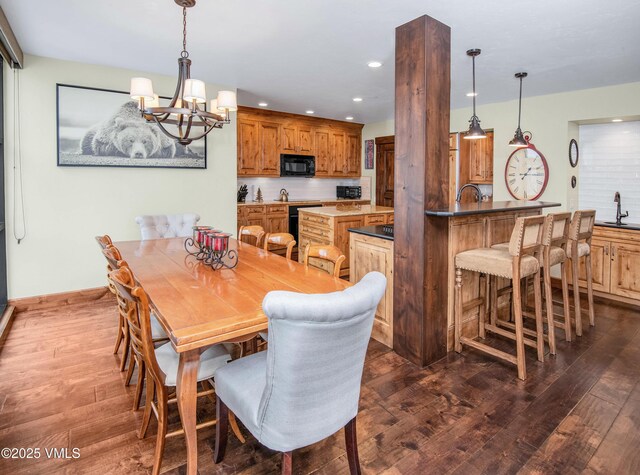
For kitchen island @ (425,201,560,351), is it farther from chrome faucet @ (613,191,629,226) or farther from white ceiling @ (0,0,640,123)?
chrome faucet @ (613,191,629,226)

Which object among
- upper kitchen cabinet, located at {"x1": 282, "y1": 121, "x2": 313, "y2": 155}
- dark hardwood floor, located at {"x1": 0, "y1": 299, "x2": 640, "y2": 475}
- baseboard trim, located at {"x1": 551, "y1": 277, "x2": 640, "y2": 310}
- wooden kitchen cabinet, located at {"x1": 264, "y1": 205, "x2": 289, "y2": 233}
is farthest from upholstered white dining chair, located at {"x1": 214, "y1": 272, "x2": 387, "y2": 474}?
upper kitchen cabinet, located at {"x1": 282, "y1": 121, "x2": 313, "y2": 155}

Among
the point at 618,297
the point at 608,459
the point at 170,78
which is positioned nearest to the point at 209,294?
the point at 608,459

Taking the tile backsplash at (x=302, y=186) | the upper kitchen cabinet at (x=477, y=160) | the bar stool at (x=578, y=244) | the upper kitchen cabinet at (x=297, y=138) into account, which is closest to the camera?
the bar stool at (x=578, y=244)

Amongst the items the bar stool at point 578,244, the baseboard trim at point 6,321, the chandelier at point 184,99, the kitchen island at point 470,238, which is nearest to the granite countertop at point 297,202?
the baseboard trim at point 6,321

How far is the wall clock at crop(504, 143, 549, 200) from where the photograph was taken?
503cm

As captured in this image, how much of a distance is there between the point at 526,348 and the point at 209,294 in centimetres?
266

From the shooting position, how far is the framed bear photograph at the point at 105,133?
396 centimetres

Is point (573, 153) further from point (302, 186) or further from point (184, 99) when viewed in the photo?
point (184, 99)

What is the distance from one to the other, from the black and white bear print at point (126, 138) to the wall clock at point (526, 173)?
15.1 feet

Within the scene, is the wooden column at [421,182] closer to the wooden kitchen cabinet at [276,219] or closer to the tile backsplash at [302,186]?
the wooden kitchen cabinet at [276,219]

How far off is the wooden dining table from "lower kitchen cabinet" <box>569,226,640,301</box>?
153 inches

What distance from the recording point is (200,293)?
1829 millimetres

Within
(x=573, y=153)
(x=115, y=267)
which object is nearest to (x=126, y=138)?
(x=115, y=267)

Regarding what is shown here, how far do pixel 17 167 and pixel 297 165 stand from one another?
13.9 ft
